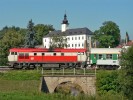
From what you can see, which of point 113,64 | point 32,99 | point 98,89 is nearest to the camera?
point 32,99

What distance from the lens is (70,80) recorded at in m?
43.1

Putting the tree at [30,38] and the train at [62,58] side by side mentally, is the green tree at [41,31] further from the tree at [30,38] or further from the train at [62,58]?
the train at [62,58]

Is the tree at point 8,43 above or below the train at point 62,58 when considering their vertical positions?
above

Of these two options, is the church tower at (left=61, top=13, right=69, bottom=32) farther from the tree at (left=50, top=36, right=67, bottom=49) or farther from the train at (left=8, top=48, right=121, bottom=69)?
the train at (left=8, top=48, right=121, bottom=69)

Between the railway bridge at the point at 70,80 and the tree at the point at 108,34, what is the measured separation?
247ft

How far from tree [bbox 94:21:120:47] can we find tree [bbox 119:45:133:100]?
86.6m

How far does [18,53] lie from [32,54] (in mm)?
1988

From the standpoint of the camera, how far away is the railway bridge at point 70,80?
A: 4197cm

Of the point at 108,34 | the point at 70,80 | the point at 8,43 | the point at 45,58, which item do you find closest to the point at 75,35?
the point at 108,34

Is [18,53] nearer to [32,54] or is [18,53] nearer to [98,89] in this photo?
[32,54]

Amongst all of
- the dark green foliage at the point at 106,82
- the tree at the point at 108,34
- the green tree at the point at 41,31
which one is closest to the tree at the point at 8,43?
the tree at the point at 108,34

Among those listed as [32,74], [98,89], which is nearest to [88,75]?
[98,89]

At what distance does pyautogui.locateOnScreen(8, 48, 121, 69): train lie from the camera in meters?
53.4

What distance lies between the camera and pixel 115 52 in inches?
2122
